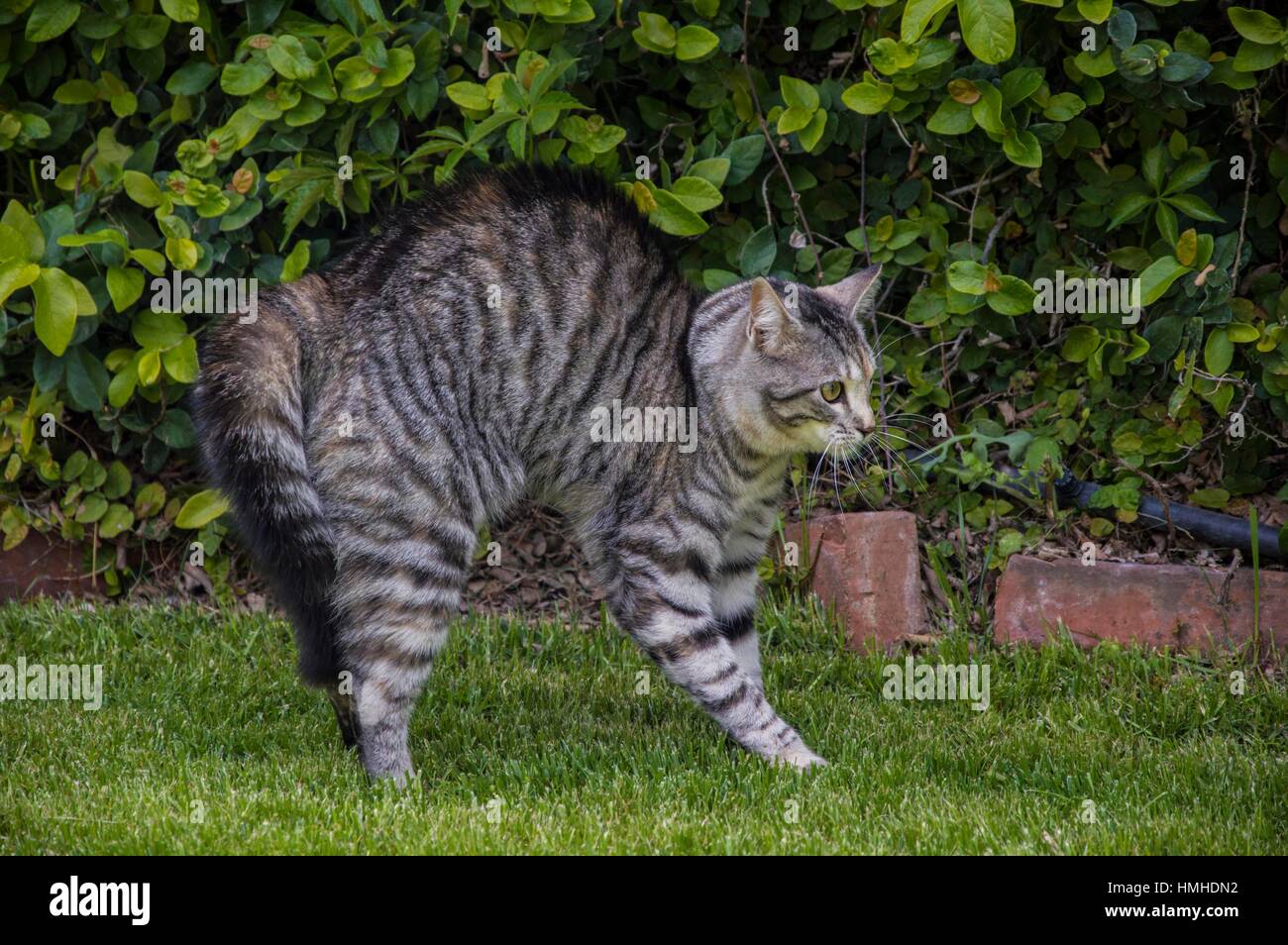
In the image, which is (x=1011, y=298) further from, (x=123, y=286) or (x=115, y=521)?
(x=115, y=521)

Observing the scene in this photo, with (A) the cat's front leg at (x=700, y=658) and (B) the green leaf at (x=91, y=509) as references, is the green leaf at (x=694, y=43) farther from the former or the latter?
(B) the green leaf at (x=91, y=509)

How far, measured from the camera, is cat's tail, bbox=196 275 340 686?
3904mm

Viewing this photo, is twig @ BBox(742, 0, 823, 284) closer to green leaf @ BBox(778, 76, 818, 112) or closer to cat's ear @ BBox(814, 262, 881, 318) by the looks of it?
green leaf @ BBox(778, 76, 818, 112)

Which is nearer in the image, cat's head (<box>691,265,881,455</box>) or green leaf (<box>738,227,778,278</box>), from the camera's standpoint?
cat's head (<box>691,265,881,455</box>)

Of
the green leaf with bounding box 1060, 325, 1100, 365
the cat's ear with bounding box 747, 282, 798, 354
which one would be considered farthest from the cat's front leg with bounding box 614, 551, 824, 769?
the green leaf with bounding box 1060, 325, 1100, 365

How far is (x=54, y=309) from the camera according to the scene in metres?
4.83

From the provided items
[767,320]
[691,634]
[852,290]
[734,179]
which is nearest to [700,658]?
[691,634]

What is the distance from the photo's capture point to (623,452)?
4.50 meters

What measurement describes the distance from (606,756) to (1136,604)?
2095mm

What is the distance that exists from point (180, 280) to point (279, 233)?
0.49 m

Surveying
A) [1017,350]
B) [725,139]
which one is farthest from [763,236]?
[1017,350]

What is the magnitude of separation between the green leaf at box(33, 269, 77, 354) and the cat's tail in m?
0.87

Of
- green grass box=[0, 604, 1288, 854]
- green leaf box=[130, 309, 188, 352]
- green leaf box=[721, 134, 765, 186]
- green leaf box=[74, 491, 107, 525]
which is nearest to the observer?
green grass box=[0, 604, 1288, 854]
